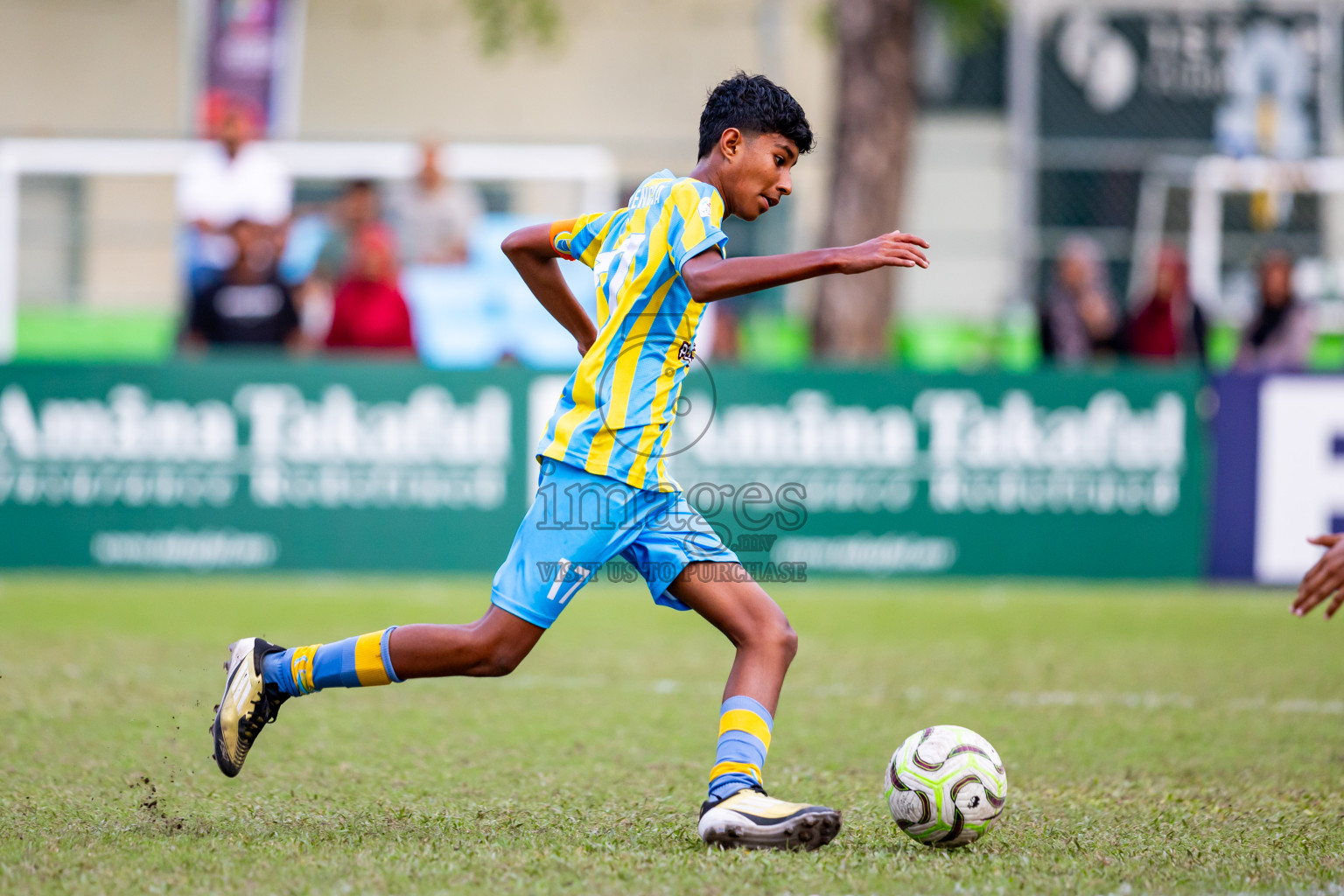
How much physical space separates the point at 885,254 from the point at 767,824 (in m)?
1.45

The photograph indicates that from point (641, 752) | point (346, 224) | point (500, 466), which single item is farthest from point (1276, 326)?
point (641, 752)

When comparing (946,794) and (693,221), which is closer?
(693,221)

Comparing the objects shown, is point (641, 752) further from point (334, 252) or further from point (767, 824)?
point (334, 252)

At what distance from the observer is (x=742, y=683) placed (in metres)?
4.01

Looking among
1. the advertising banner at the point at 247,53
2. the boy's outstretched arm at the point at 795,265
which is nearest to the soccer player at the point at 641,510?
the boy's outstretched arm at the point at 795,265

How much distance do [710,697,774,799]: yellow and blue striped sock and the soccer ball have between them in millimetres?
377

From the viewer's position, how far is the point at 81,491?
1030cm

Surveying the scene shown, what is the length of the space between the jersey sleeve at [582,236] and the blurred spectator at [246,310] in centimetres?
740

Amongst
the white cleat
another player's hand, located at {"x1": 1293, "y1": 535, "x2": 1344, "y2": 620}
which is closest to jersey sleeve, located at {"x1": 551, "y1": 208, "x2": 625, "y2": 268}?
the white cleat

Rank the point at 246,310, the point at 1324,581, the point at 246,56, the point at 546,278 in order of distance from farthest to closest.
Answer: the point at 246,56 < the point at 246,310 < the point at 546,278 < the point at 1324,581

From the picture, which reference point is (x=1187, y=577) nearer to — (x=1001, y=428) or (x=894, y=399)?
(x=1001, y=428)

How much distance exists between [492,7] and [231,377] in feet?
26.4

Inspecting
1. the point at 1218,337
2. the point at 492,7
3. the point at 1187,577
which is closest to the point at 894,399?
the point at 1187,577

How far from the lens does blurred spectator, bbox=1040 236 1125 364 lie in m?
12.4
